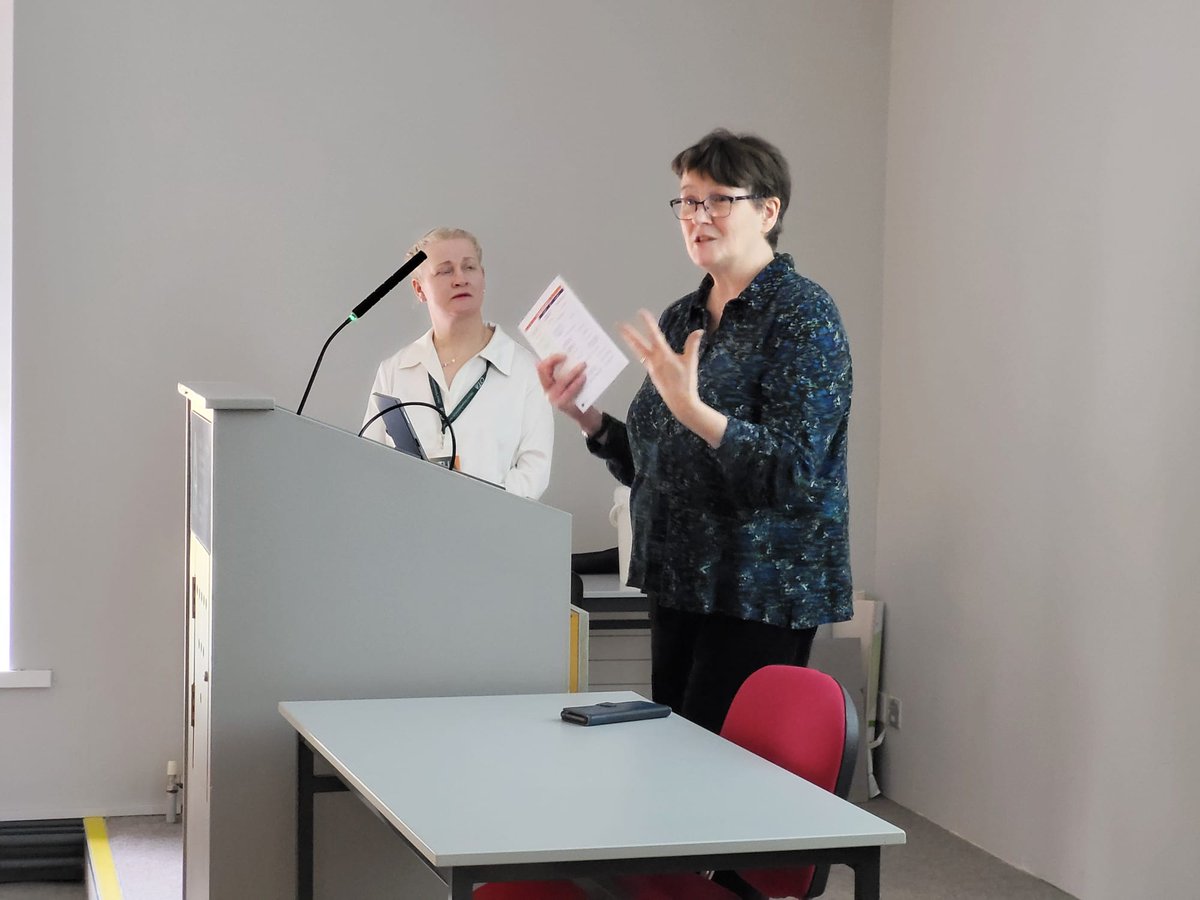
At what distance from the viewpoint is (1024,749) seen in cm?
371

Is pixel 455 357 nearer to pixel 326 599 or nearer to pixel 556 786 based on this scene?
pixel 326 599

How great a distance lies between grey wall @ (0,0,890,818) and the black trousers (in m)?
2.08

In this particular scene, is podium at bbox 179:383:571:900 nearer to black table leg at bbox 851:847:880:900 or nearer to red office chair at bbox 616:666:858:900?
red office chair at bbox 616:666:858:900

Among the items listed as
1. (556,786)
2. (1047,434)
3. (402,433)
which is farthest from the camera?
(1047,434)

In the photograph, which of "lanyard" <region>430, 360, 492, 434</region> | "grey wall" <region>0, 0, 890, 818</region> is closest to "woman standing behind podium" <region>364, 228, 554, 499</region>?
"lanyard" <region>430, 360, 492, 434</region>

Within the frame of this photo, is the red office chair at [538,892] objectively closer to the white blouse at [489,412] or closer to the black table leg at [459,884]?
the black table leg at [459,884]

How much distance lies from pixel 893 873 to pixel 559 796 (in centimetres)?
241

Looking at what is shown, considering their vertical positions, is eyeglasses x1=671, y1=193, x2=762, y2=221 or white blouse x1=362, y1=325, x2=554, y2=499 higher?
eyeglasses x1=671, y1=193, x2=762, y2=221

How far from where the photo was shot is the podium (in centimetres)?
200

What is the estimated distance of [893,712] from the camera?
4.42 meters

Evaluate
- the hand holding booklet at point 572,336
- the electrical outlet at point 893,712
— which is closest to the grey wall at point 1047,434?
the electrical outlet at point 893,712

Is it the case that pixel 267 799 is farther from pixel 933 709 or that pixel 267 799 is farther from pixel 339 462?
pixel 933 709

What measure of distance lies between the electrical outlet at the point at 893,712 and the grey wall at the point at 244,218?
3.54 feet

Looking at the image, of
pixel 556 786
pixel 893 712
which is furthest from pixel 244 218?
pixel 556 786
